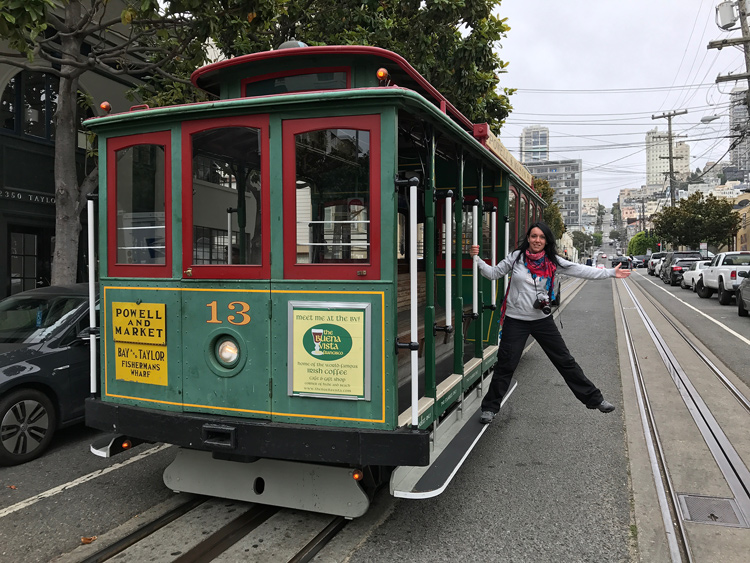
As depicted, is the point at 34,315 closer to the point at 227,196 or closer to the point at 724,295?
the point at 227,196

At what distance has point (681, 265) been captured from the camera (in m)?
28.2

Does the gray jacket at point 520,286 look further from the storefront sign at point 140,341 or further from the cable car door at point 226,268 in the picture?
the storefront sign at point 140,341

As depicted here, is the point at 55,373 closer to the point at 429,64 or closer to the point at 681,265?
the point at 429,64

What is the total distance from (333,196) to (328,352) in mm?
980

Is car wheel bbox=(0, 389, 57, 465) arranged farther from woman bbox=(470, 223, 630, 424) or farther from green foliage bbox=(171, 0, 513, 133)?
green foliage bbox=(171, 0, 513, 133)

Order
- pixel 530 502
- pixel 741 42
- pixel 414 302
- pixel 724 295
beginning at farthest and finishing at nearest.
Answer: pixel 741 42 < pixel 724 295 < pixel 530 502 < pixel 414 302

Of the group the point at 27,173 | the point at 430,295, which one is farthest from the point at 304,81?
Answer: the point at 27,173

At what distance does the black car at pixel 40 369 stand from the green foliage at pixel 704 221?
4244 cm

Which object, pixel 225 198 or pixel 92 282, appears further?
pixel 92 282

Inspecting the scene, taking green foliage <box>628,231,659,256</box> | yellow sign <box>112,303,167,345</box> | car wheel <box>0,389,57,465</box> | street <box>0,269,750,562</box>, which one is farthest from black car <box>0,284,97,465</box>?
green foliage <box>628,231,659,256</box>

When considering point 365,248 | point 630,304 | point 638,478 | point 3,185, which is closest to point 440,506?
point 638,478

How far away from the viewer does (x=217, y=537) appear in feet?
11.9

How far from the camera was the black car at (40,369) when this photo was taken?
4836mm

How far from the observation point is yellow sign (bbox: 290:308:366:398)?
3.34m
